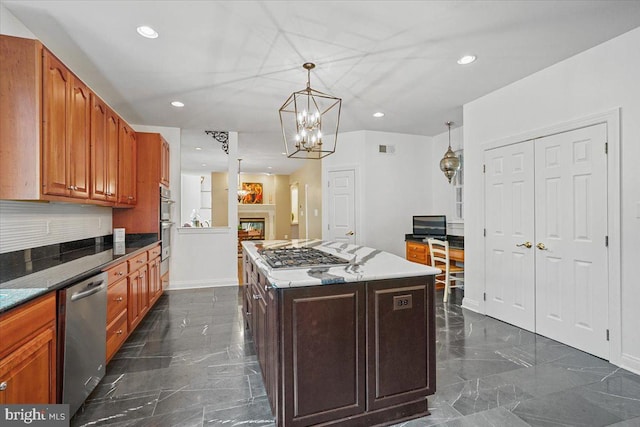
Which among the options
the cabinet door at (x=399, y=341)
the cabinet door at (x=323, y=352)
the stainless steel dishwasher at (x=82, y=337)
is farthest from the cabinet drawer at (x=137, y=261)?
the cabinet door at (x=399, y=341)

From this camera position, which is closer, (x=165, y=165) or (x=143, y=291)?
(x=143, y=291)

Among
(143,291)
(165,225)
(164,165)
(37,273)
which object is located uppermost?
(164,165)

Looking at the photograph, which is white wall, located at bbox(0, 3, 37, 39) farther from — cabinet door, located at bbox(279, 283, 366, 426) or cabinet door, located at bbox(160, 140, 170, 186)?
cabinet door, located at bbox(279, 283, 366, 426)

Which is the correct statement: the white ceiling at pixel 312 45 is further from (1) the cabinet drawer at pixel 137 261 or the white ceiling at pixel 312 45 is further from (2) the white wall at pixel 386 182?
(1) the cabinet drawer at pixel 137 261

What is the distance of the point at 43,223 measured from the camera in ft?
8.70

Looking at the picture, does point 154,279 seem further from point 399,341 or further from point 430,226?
point 430,226

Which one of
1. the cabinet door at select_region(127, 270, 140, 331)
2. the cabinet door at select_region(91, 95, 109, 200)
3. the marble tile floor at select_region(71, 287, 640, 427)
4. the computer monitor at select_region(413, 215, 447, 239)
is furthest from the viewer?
the computer monitor at select_region(413, 215, 447, 239)

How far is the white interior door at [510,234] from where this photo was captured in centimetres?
319

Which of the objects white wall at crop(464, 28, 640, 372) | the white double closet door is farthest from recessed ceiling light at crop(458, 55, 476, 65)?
the white double closet door

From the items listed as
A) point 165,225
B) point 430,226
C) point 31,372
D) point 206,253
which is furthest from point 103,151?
point 430,226

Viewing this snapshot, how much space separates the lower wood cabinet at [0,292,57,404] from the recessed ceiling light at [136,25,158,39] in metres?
2.00

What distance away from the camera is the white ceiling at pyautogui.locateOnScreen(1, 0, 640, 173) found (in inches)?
85.0

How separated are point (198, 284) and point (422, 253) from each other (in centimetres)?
373

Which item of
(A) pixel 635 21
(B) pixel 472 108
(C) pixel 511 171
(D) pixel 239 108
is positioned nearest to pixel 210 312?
(D) pixel 239 108
